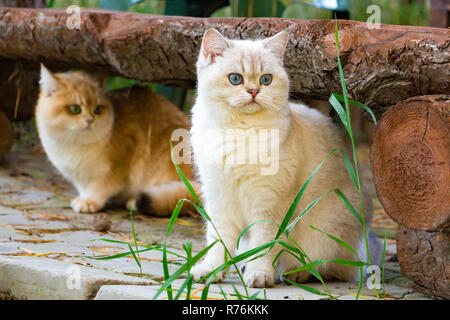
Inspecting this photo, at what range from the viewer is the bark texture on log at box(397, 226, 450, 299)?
1915 mm

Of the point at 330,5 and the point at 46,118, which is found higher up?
the point at 330,5

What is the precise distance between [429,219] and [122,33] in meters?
1.92

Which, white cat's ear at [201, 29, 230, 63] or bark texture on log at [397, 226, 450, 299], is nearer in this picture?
bark texture on log at [397, 226, 450, 299]

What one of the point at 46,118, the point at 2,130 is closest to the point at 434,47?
the point at 46,118

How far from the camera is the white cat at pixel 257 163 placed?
85.2 inches

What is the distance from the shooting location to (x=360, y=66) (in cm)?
209

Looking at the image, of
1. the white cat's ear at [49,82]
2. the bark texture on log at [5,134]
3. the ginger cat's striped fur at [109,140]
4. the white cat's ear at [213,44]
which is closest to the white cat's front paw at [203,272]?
the white cat's ear at [213,44]

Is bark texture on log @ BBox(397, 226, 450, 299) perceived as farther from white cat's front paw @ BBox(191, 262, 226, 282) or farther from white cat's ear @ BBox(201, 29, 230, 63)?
white cat's ear @ BBox(201, 29, 230, 63)

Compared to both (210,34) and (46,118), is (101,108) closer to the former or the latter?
(46,118)

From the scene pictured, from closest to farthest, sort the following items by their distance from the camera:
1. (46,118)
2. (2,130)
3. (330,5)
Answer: (46,118) < (330,5) < (2,130)

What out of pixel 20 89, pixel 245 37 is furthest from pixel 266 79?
pixel 20 89

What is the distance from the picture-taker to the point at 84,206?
11.8 feet

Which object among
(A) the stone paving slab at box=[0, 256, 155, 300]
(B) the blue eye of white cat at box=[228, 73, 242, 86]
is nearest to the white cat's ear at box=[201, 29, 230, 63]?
(B) the blue eye of white cat at box=[228, 73, 242, 86]

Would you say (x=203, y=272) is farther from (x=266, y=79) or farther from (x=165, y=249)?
(x=266, y=79)
